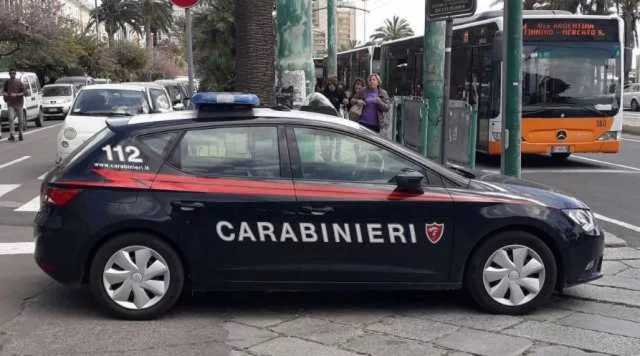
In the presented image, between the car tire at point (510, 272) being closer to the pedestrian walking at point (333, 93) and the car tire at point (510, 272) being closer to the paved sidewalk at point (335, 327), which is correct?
the paved sidewalk at point (335, 327)

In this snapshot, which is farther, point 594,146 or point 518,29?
point 594,146

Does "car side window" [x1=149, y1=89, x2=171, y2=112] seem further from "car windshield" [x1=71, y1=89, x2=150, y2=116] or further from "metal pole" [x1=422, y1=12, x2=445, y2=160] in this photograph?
"metal pole" [x1=422, y1=12, x2=445, y2=160]

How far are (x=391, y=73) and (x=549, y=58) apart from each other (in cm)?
881

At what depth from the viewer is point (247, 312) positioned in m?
5.77

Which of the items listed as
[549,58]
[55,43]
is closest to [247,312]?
[549,58]

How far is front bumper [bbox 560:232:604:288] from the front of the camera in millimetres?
5723

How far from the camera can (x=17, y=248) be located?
25.6 feet

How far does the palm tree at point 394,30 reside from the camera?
9112 cm

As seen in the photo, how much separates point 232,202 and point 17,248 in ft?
11.2

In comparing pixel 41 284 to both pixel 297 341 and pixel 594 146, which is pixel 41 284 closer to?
pixel 297 341

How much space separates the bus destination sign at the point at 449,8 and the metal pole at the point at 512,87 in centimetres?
58

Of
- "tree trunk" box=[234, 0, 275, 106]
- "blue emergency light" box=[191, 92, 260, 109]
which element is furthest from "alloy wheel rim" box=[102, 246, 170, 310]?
"tree trunk" box=[234, 0, 275, 106]

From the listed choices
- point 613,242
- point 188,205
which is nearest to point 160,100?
point 613,242

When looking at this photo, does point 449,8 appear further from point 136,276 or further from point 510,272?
point 136,276
